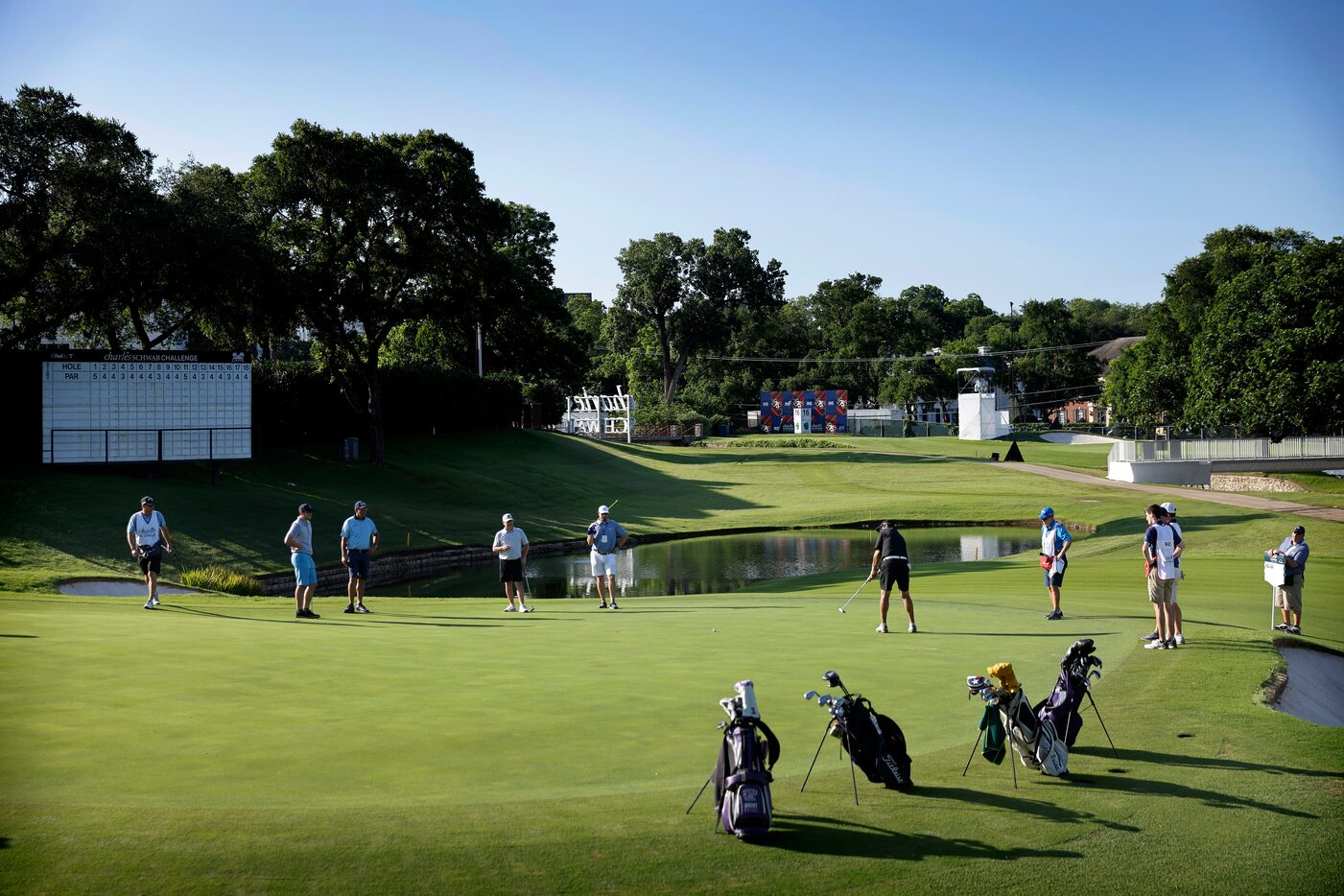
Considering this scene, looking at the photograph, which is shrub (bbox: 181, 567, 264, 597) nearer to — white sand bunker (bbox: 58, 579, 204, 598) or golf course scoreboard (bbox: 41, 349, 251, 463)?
white sand bunker (bbox: 58, 579, 204, 598)

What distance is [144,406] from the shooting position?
4147 centimetres

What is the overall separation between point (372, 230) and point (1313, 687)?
47327 millimetres

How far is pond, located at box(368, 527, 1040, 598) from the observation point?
3569cm

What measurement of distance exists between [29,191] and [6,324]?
→ 29.8ft

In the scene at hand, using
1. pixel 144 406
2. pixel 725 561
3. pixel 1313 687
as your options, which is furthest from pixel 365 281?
pixel 1313 687

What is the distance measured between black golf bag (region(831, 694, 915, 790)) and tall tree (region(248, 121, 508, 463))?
45478 mm

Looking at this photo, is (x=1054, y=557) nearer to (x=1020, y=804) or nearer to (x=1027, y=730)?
(x=1027, y=730)

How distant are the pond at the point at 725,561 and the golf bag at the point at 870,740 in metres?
23.3

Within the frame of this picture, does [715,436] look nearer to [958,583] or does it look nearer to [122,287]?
[122,287]

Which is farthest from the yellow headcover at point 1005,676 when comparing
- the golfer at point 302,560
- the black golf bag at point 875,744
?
the golfer at point 302,560

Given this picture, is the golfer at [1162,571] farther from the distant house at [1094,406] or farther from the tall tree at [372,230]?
the distant house at [1094,406]

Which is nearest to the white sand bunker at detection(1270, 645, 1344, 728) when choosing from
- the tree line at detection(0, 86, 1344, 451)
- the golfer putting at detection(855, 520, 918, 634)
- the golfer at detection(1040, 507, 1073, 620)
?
the golfer at detection(1040, 507, 1073, 620)

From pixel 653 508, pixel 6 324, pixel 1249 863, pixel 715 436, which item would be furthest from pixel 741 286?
pixel 1249 863

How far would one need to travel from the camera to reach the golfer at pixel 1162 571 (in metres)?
16.7
